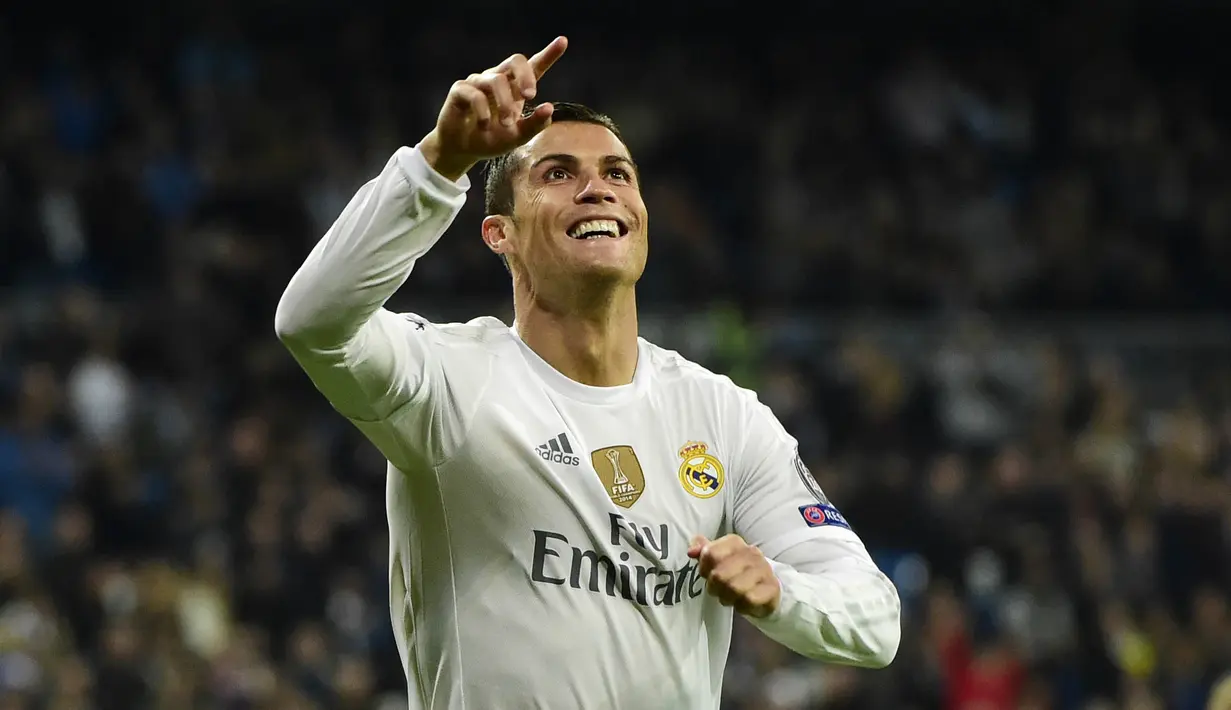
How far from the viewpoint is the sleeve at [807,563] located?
392 cm

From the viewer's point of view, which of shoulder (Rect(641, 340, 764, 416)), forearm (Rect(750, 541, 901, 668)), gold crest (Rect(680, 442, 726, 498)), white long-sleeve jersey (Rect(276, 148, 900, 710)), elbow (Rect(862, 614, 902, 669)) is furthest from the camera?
shoulder (Rect(641, 340, 764, 416))

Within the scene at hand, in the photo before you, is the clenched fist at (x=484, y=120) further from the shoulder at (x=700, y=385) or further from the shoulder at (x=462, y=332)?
the shoulder at (x=700, y=385)

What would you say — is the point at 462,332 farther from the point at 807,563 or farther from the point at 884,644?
the point at 884,644

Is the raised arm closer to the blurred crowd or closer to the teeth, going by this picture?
the teeth

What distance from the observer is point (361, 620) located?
1114cm

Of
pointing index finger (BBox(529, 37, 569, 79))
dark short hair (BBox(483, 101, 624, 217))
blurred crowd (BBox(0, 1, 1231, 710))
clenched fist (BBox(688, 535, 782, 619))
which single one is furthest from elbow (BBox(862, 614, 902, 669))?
blurred crowd (BBox(0, 1, 1231, 710))

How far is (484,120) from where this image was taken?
361 centimetres

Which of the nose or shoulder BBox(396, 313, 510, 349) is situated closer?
shoulder BBox(396, 313, 510, 349)

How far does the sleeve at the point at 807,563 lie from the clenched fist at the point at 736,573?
13 centimetres

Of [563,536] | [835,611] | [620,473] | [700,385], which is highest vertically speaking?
[700,385]

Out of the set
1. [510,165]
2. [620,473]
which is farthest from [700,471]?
[510,165]

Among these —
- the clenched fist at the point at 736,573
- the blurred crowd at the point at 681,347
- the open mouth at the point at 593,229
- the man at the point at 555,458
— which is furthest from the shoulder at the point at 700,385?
the blurred crowd at the point at 681,347

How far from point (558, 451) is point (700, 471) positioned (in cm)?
37

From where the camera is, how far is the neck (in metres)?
4.39
